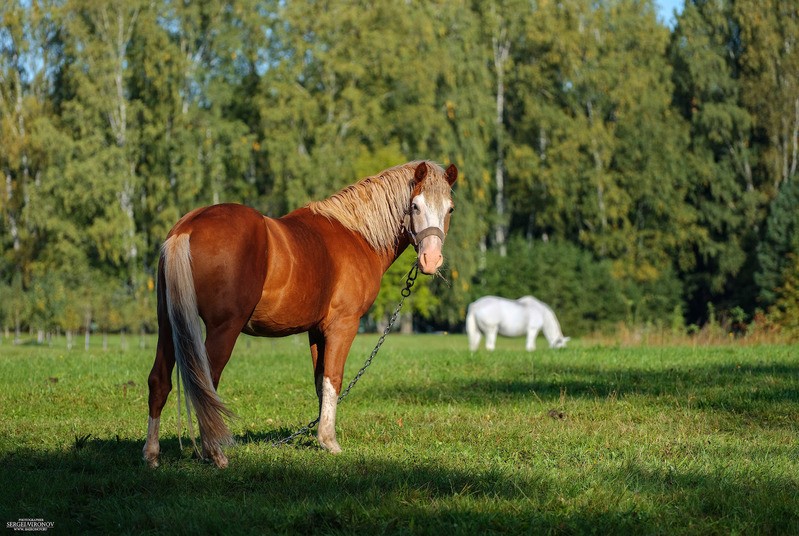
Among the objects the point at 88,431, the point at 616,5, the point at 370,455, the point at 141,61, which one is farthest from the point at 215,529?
the point at 616,5

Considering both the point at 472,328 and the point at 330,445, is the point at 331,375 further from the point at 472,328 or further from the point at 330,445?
the point at 472,328

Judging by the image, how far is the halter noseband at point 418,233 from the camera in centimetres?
768

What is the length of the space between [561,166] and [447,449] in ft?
139

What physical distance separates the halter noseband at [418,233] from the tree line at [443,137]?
26389mm

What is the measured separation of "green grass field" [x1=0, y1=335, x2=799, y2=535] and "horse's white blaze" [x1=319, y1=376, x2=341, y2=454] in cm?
13

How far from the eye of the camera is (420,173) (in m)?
7.75

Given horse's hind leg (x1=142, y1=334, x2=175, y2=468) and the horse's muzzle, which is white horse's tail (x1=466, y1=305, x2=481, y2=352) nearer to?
the horse's muzzle

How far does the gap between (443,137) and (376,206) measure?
36473mm

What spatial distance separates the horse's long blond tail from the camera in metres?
6.46

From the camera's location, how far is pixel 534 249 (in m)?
50.0

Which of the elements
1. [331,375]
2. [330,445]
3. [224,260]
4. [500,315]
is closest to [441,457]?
[330,445]

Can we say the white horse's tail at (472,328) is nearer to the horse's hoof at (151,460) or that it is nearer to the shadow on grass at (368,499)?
the shadow on grass at (368,499)

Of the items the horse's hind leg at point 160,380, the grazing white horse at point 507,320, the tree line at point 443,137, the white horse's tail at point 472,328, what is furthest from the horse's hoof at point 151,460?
the tree line at point 443,137

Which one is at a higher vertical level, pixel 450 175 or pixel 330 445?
pixel 450 175
